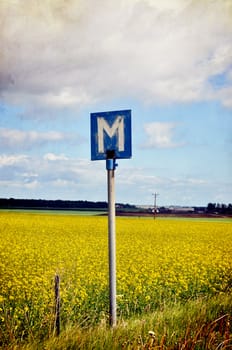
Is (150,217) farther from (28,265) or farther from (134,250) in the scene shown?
(28,265)

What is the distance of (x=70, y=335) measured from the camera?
3.01 m

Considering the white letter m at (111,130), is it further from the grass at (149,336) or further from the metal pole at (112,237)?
the grass at (149,336)

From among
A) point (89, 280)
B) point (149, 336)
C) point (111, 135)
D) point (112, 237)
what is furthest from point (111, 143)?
point (89, 280)

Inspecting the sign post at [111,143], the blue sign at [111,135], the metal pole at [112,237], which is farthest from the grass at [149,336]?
the blue sign at [111,135]

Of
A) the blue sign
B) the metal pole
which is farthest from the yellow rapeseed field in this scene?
the blue sign

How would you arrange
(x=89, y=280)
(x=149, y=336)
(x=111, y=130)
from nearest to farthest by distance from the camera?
(x=149, y=336), (x=111, y=130), (x=89, y=280)

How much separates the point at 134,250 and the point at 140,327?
5.57 meters

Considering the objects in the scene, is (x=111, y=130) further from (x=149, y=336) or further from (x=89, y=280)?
(x=89, y=280)

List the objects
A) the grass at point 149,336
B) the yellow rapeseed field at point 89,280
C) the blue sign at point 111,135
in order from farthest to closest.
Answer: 1. the yellow rapeseed field at point 89,280
2. the blue sign at point 111,135
3. the grass at point 149,336

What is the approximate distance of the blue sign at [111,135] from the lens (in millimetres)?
3297

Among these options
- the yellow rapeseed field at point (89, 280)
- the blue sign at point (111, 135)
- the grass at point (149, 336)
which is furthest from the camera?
the yellow rapeseed field at point (89, 280)

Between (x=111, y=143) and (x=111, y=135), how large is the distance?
2.1 inches

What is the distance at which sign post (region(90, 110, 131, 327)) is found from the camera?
3299 millimetres

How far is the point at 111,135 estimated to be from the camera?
11.0ft
